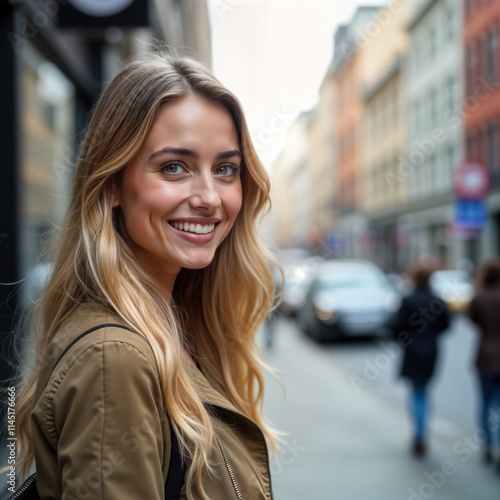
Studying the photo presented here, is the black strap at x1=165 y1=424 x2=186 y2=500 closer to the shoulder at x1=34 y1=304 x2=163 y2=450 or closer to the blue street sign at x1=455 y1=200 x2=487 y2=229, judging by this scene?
the shoulder at x1=34 y1=304 x2=163 y2=450

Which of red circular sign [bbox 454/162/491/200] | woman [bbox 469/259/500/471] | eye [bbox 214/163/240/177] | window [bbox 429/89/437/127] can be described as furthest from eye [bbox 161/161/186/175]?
window [bbox 429/89/437/127]

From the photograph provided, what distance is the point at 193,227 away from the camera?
1508 mm

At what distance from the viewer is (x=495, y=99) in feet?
94.9

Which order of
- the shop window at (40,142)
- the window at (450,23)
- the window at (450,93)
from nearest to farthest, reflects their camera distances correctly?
1. the shop window at (40,142)
2. the window at (450,23)
3. the window at (450,93)

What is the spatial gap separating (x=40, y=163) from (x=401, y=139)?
37884 mm

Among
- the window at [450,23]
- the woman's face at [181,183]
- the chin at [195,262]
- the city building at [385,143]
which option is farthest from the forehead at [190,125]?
the city building at [385,143]

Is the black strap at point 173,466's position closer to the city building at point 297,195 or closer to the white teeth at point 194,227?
the white teeth at point 194,227

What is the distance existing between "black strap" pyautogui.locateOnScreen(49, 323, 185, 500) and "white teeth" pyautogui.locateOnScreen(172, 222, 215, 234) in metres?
0.31

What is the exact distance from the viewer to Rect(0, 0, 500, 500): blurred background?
343 centimetres

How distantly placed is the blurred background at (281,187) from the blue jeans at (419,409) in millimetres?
211

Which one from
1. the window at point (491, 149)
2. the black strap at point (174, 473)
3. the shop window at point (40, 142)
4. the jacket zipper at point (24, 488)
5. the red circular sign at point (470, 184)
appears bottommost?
the jacket zipper at point (24, 488)

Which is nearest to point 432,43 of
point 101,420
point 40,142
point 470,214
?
point 470,214

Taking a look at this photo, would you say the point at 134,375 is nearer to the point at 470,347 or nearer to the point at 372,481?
the point at 372,481

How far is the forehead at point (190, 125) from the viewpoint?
1.44 meters
